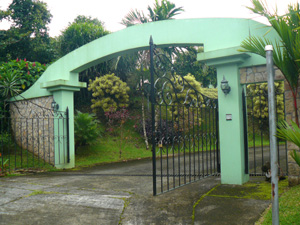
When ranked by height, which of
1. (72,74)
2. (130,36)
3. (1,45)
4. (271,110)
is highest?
(1,45)

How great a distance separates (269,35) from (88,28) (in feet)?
37.2

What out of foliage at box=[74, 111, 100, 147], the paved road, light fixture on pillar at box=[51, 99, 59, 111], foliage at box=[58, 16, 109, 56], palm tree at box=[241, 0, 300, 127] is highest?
foliage at box=[58, 16, 109, 56]

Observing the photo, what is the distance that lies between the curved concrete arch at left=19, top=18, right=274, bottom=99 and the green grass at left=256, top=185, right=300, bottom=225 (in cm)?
262

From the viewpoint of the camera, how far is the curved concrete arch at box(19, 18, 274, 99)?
538 centimetres

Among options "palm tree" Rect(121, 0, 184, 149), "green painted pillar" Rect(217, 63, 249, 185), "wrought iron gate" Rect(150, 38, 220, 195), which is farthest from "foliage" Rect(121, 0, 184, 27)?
"green painted pillar" Rect(217, 63, 249, 185)

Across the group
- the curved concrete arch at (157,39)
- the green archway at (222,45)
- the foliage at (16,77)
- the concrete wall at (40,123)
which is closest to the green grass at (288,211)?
the green archway at (222,45)

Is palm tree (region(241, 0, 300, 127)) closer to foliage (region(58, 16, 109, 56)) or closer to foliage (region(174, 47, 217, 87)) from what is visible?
foliage (region(58, 16, 109, 56))

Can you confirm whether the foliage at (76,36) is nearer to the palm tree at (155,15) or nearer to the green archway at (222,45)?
the palm tree at (155,15)

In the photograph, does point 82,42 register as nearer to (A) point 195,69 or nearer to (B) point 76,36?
(B) point 76,36

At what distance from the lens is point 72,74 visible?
27.0 feet

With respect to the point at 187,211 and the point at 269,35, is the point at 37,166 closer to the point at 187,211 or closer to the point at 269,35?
the point at 187,211

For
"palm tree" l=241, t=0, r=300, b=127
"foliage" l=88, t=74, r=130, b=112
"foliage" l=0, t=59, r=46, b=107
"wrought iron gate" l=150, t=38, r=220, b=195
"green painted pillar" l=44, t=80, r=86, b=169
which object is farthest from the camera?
"foliage" l=88, t=74, r=130, b=112

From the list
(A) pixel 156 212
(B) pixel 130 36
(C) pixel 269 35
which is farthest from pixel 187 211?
(B) pixel 130 36

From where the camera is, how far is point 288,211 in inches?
128
